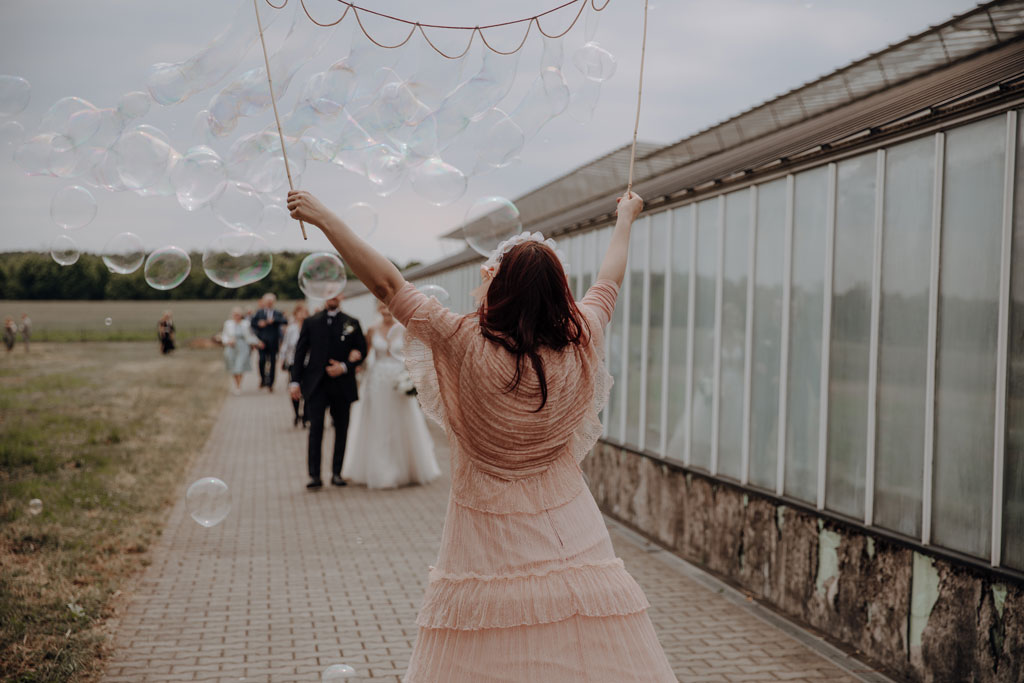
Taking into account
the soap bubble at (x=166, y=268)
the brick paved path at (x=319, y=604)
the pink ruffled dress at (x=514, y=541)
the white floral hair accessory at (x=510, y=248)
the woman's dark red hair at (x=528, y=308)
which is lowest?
the brick paved path at (x=319, y=604)

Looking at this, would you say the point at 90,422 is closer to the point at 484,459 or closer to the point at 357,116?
the point at 357,116

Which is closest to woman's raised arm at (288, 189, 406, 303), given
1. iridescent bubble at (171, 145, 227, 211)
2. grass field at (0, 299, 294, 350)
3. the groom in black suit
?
iridescent bubble at (171, 145, 227, 211)

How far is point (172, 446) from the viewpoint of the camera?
14609 millimetres

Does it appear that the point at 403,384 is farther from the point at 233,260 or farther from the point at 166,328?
the point at 166,328

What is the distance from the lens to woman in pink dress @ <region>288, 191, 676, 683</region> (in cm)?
278

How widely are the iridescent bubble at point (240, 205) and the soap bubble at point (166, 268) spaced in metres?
0.64

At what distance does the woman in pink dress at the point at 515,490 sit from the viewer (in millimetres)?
2781

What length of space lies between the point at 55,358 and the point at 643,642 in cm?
4652

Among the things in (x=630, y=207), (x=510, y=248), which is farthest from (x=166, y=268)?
(x=510, y=248)

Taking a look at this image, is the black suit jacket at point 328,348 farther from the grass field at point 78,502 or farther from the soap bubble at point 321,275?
the soap bubble at point 321,275

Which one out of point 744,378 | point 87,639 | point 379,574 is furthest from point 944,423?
point 87,639

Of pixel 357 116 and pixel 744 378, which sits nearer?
pixel 357 116

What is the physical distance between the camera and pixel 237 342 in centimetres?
2550

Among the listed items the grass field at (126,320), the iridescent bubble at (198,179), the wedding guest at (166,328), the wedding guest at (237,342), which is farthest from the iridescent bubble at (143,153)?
the grass field at (126,320)
